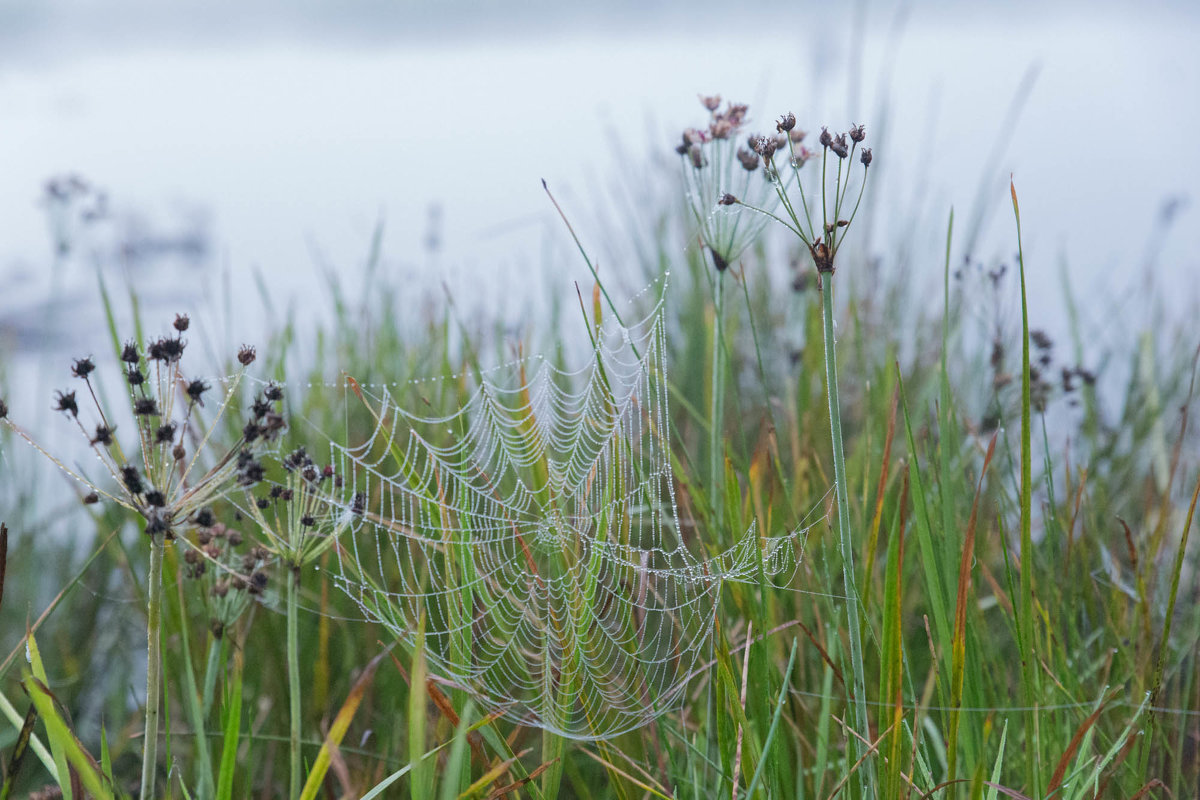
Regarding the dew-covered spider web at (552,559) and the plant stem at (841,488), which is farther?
the dew-covered spider web at (552,559)

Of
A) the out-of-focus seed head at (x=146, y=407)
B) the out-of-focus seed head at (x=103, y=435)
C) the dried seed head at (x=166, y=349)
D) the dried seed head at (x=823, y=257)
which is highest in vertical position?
the dried seed head at (x=823, y=257)

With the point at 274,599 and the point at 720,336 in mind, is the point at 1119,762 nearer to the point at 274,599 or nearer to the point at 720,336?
the point at 720,336

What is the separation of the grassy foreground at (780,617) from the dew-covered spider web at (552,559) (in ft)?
0.28

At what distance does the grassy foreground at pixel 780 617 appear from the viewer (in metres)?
1.53

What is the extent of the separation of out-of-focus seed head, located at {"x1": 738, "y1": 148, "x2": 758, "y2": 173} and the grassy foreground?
24 centimetres

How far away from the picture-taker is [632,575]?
217cm

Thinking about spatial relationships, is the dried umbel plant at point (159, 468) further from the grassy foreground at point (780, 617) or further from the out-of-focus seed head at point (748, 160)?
the out-of-focus seed head at point (748, 160)

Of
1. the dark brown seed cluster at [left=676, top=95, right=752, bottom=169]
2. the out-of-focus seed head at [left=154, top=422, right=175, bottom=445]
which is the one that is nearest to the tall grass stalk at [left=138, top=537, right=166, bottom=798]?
the out-of-focus seed head at [left=154, top=422, right=175, bottom=445]

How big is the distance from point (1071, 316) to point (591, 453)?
199 centimetres

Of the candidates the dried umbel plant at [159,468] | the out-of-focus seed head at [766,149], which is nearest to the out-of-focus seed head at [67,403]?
the dried umbel plant at [159,468]

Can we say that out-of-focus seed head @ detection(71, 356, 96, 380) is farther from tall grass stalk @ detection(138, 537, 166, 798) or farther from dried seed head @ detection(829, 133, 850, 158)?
dried seed head @ detection(829, 133, 850, 158)

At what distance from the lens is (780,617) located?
222 centimetres

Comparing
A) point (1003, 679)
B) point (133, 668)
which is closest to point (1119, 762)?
point (1003, 679)

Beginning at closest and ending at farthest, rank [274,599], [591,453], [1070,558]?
[1070,558] → [274,599] → [591,453]
